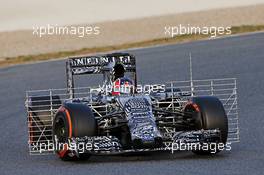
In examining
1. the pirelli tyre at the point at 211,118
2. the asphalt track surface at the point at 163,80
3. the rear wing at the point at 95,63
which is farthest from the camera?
the rear wing at the point at 95,63

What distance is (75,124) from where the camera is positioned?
484 inches

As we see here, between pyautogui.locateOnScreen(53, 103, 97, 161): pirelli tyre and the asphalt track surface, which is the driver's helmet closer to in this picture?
the asphalt track surface

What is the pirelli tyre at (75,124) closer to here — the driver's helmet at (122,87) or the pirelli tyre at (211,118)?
the driver's helmet at (122,87)

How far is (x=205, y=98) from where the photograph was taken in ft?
42.5

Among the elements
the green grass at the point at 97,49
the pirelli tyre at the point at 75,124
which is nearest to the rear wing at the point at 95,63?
the pirelli tyre at the point at 75,124

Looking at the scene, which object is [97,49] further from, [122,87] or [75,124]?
[75,124]

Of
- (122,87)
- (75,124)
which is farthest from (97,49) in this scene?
(75,124)

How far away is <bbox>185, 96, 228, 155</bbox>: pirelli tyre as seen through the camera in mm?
12641

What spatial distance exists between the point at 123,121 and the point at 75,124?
0.69 meters

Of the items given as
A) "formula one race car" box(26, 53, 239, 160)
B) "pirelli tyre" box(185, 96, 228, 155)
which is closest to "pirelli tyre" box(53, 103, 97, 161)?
"formula one race car" box(26, 53, 239, 160)

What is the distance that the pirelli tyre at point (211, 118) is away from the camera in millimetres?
12641

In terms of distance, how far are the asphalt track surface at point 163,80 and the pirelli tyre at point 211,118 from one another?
190mm

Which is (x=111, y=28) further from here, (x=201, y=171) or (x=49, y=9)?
(x=201, y=171)

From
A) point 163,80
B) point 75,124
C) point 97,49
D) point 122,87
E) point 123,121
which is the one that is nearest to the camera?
point 75,124
